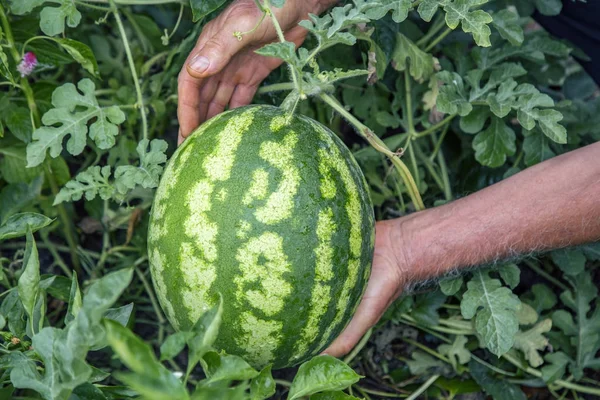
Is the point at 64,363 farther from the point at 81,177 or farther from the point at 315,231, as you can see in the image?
the point at 81,177

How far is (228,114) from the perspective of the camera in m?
1.77

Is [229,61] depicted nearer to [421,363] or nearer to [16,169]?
[16,169]

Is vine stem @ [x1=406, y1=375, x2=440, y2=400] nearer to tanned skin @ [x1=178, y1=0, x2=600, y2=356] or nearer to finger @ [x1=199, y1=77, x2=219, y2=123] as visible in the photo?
tanned skin @ [x1=178, y1=0, x2=600, y2=356]

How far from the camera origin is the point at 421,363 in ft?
8.05

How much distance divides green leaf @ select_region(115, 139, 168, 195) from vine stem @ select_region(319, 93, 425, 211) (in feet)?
1.52

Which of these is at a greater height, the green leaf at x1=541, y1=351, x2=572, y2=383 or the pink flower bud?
the pink flower bud

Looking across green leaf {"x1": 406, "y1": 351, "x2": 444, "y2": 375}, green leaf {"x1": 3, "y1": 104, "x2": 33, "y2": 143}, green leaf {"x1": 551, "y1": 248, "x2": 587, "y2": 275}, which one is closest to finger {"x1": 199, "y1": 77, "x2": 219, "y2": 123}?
green leaf {"x1": 3, "y1": 104, "x2": 33, "y2": 143}

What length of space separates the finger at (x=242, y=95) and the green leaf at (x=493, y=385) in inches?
47.6

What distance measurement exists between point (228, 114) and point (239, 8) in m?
0.34

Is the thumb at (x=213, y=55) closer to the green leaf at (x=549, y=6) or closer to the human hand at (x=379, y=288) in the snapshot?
the human hand at (x=379, y=288)

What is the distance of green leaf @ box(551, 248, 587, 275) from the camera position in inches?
91.0

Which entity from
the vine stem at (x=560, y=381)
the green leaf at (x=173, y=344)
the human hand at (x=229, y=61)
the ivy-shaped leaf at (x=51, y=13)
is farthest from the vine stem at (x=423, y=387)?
the ivy-shaped leaf at (x=51, y=13)

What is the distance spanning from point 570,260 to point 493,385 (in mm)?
502

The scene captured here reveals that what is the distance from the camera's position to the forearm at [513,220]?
1.97m
